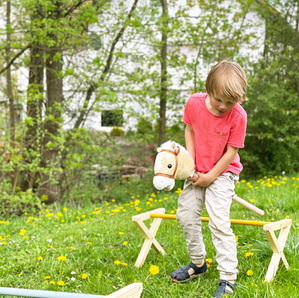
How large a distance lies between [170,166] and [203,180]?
0.33 m

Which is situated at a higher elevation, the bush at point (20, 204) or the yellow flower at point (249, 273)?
the yellow flower at point (249, 273)

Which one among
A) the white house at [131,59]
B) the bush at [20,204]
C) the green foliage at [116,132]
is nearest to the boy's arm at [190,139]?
the bush at [20,204]

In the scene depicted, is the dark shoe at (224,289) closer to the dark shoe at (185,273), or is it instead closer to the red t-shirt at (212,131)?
the dark shoe at (185,273)

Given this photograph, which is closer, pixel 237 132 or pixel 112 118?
pixel 237 132

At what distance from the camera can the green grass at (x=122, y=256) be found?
2.78 m

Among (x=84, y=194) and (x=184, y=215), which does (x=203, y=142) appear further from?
(x=84, y=194)

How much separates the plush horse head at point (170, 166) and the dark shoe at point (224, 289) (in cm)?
68

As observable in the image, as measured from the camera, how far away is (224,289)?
8.39 feet

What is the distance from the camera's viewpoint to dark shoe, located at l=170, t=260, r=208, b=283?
288cm

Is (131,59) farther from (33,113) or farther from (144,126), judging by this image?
(33,113)

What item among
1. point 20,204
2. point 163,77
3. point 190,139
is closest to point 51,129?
point 20,204

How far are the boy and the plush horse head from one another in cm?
19

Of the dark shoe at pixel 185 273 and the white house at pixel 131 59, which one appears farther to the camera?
the white house at pixel 131 59

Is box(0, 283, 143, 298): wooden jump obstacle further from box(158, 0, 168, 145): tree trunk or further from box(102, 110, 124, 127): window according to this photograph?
box(158, 0, 168, 145): tree trunk
